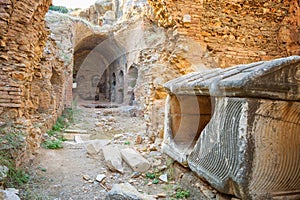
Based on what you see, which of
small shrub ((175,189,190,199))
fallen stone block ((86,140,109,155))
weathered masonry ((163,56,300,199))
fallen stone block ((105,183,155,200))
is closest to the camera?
weathered masonry ((163,56,300,199))

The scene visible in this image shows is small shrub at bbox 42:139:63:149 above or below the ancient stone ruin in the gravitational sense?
below

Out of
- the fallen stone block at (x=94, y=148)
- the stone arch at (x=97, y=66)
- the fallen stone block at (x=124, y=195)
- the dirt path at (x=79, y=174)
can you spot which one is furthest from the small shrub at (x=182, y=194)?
the stone arch at (x=97, y=66)

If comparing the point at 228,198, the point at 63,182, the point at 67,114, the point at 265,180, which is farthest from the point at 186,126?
the point at 67,114

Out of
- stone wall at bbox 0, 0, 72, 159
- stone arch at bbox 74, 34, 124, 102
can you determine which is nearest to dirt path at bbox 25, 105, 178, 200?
stone wall at bbox 0, 0, 72, 159

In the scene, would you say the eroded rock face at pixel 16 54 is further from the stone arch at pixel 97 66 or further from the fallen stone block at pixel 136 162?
the stone arch at pixel 97 66

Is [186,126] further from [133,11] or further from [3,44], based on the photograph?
[133,11]

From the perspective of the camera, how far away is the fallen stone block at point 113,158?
11.5 ft

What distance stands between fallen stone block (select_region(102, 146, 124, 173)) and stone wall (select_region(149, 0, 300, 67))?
2.79 meters

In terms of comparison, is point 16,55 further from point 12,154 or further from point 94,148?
point 94,148

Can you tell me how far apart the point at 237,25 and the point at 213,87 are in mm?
3562

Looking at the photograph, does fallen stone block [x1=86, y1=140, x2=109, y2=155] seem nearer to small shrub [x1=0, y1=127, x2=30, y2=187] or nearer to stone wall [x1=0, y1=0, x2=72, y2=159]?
stone wall [x1=0, y1=0, x2=72, y2=159]

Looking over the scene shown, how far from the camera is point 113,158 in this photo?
376cm

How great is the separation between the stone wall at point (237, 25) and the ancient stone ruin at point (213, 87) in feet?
0.07

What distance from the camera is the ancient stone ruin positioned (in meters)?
1.77
